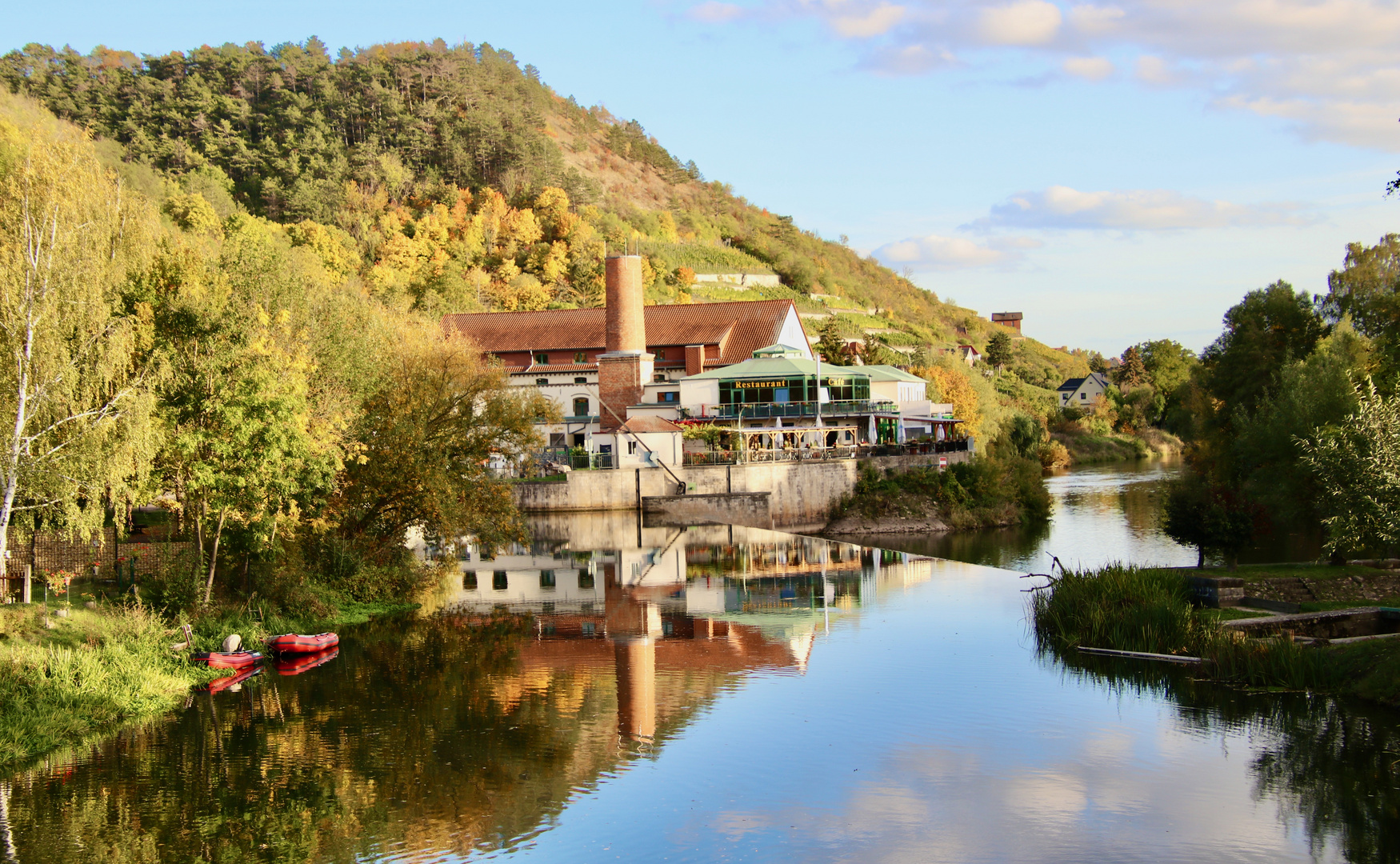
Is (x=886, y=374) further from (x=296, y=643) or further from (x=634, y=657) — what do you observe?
(x=296, y=643)

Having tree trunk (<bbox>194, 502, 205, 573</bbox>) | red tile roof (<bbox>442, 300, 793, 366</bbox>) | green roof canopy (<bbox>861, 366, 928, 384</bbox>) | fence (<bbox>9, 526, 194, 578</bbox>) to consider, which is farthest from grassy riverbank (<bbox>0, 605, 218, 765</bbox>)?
red tile roof (<bbox>442, 300, 793, 366</bbox>)

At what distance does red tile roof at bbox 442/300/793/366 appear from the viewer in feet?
211

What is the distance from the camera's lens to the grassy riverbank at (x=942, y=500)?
48250 mm

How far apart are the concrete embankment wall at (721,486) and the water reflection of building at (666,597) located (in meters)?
2.89

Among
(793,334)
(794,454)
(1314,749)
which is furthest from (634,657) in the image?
(793,334)

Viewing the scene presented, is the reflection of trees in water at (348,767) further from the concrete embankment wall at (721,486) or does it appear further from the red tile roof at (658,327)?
the red tile roof at (658,327)

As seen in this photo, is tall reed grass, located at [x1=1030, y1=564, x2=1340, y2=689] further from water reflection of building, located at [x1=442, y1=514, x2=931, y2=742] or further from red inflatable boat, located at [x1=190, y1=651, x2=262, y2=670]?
red inflatable boat, located at [x1=190, y1=651, x2=262, y2=670]

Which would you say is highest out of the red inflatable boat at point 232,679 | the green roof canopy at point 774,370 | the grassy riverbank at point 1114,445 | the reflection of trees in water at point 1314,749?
the green roof canopy at point 774,370

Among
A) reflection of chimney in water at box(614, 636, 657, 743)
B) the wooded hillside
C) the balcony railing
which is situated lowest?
reflection of chimney in water at box(614, 636, 657, 743)

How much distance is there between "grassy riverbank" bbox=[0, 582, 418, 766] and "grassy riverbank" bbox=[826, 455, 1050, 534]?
31902 millimetres

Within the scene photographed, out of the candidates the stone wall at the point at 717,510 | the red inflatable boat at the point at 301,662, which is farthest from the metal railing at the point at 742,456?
the red inflatable boat at the point at 301,662

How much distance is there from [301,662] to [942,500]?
3412 cm

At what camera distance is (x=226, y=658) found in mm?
19594

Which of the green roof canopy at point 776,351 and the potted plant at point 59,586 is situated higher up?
the green roof canopy at point 776,351
